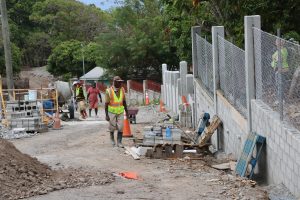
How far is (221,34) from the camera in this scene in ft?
46.5

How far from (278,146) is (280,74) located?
106cm

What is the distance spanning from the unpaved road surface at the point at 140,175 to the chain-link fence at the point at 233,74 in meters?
1.48

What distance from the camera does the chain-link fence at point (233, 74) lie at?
11.7m

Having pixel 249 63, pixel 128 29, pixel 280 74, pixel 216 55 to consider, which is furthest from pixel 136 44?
pixel 280 74

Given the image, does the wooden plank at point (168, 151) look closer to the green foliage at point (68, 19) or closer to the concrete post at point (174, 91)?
the concrete post at point (174, 91)

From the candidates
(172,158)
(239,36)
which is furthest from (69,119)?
(172,158)

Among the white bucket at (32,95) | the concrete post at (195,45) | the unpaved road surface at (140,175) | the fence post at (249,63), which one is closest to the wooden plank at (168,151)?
the unpaved road surface at (140,175)

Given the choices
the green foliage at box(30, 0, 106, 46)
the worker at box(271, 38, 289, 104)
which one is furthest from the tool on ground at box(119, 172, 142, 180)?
the green foliage at box(30, 0, 106, 46)

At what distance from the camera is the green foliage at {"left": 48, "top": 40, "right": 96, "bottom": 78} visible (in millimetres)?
65438

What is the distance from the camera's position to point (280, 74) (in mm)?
8414

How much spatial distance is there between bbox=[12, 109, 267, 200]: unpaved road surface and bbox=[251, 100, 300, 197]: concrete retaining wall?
43cm

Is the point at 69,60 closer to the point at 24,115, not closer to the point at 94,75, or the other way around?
the point at 94,75

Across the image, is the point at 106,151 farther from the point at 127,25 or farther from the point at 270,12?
the point at 127,25

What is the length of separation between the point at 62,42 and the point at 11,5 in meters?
12.2
